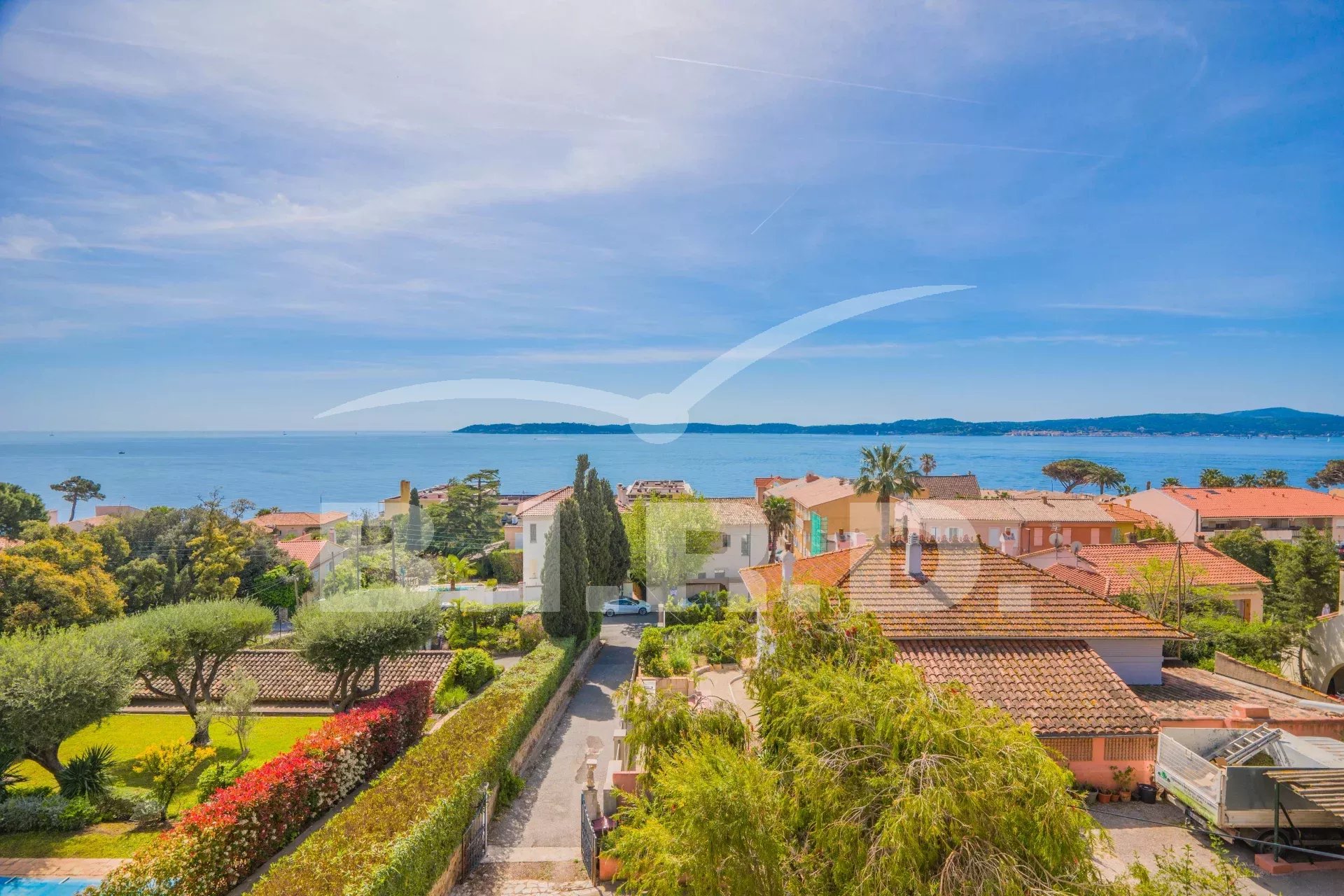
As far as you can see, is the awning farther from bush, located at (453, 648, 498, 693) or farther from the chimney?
bush, located at (453, 648, 498, 693)

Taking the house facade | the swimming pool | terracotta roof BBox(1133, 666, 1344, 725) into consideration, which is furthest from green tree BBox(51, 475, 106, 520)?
the house facade

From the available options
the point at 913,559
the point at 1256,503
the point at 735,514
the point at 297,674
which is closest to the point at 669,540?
the point at 735,514

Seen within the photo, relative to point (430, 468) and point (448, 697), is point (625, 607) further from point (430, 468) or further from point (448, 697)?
point (430, 468)

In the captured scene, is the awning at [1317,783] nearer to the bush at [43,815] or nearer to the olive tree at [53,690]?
the bush at [43,815]

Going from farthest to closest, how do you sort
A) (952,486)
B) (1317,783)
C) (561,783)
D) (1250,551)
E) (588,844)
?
(952,486), (1250,551), (561,783), (588,844), (1317,783)

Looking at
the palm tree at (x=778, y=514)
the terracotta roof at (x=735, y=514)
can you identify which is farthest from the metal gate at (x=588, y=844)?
the palm tree at (x=778, y=514)

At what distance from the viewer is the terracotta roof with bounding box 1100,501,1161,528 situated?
4375 centimetres

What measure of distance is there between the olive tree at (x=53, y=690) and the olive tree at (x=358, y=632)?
379cm

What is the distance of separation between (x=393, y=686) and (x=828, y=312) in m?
16.5

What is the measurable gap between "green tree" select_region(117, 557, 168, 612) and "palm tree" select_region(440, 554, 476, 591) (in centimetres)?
1292

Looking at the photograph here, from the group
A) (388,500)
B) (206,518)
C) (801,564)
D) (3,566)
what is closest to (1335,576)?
(801,564)

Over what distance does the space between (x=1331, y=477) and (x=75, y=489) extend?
484 ft

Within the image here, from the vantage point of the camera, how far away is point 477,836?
11273 millimetres

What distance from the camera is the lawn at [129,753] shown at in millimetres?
11422
